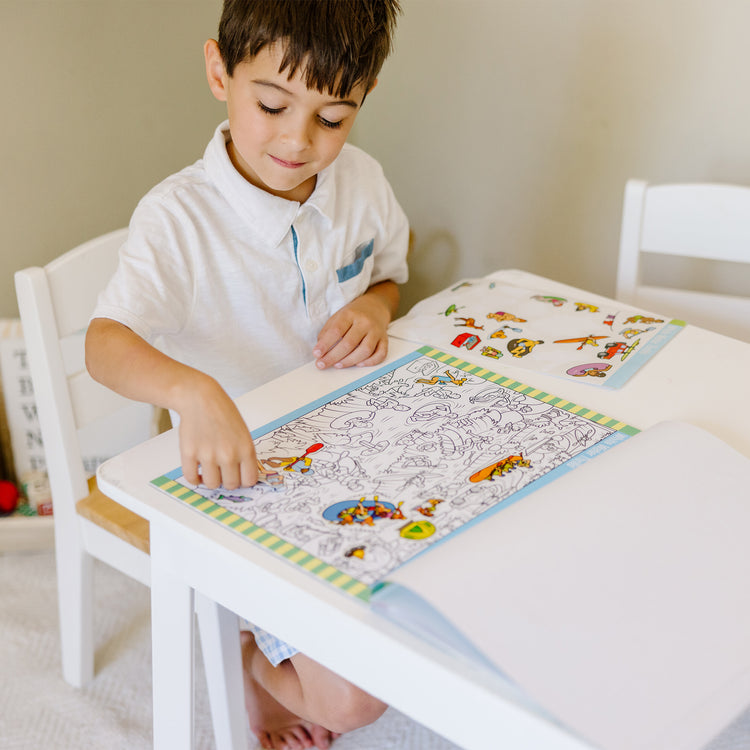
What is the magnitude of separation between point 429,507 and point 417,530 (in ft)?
0.10

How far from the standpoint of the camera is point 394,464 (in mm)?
688

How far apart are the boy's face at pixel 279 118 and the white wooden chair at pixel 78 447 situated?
270 mm

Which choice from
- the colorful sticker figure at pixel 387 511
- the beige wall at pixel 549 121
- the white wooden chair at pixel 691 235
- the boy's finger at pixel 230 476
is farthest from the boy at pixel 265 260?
the beige wall at pixel 549 121

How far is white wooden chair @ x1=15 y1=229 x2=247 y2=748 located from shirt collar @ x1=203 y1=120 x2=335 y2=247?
205 mm

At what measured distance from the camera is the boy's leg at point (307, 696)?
0.90m

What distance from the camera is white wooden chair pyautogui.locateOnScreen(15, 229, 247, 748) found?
94 centimetres

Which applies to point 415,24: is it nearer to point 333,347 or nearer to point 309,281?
point 309,281

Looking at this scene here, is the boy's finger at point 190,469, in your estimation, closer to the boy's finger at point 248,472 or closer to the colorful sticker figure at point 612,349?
the boy's finger at point 248,472

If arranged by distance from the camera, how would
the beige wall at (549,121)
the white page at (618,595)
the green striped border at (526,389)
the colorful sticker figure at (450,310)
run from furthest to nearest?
the beige wall at (549,121) < the colorful sticker figure at (450,310) < the green striped border at (526,389) < the white page at (618,595)

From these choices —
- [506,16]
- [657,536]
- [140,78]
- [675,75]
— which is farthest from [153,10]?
[657,536]

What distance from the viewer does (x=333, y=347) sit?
87cm

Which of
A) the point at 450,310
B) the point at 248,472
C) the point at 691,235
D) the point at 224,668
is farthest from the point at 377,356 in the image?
the point at 691,235

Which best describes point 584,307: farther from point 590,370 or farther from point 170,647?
point 170,647

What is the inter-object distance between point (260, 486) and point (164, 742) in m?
0.33
